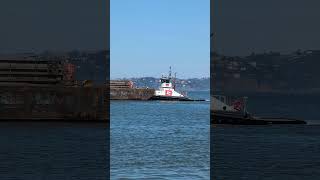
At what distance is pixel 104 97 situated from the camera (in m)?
122

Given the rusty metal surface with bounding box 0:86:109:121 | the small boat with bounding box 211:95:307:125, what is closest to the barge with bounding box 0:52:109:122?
the rusty metal surface with bounding box 0:86:109:121

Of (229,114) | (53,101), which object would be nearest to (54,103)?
(53,101)

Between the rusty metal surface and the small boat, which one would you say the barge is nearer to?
the rusty metal surface

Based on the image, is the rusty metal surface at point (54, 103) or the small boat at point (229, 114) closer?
the rusty metal surface at point (54, 103)

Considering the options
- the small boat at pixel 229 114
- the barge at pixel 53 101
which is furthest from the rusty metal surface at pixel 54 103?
the small boat at pixel 229 114

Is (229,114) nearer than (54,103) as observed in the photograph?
No

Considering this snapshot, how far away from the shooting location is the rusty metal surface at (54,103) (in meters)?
120

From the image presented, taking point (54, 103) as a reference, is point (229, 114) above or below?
below

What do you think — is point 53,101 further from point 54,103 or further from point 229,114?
point 229,114

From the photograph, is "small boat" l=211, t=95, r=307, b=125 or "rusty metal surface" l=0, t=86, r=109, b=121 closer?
"rusty metal surface" l=0, t=86, r=109, b=121

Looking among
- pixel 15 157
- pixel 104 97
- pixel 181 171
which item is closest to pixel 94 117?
pixel 104 97

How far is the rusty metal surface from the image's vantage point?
392 feet

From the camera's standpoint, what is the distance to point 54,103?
399 feet

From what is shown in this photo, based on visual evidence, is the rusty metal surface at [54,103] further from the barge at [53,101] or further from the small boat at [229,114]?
the small boat at [229,114]
